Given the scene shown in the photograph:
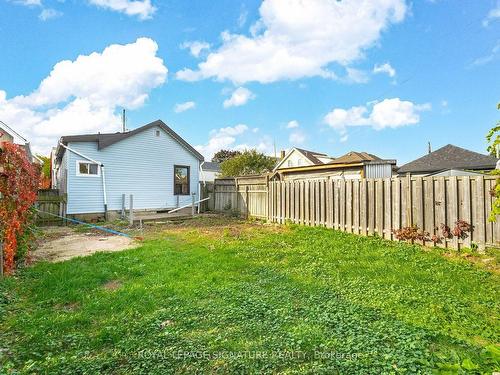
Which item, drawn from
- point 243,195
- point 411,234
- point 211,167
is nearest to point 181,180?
point 243,195

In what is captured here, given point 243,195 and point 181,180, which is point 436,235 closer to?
point 243,195

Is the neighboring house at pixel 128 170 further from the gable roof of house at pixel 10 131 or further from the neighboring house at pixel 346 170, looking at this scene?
the neighboring house at pixel 346 170

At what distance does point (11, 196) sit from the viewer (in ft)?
17.8

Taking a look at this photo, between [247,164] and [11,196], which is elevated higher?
[247,164]

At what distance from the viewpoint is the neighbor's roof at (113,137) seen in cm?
1262

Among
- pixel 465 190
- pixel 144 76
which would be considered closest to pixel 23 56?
pixel 144 76

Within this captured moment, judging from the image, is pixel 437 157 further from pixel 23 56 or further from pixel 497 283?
pixel 23 56

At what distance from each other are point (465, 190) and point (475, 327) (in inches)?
165

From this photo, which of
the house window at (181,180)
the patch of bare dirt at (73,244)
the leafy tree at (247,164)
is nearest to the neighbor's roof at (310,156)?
the leafy tree at (247,164)

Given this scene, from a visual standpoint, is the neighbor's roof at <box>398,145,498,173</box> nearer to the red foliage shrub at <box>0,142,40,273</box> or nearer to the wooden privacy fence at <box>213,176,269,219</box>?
the wooden privacy fence at <box>213,176,269,219</box>

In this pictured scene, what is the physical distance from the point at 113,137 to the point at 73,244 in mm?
7085

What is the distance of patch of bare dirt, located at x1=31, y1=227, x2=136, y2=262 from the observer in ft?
21.8

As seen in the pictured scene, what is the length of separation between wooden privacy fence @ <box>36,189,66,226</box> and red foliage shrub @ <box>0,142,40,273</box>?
21.4 feet

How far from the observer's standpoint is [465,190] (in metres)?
6.28
